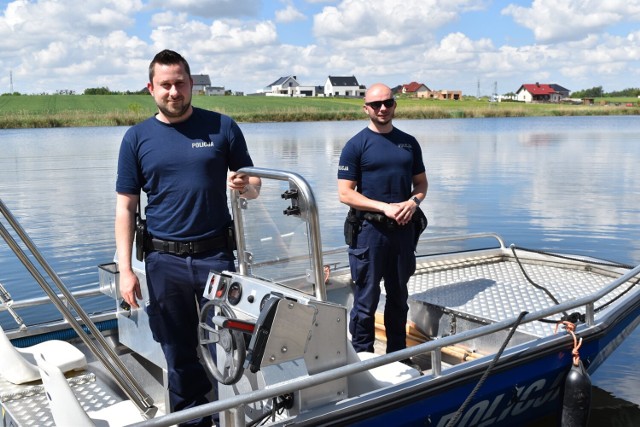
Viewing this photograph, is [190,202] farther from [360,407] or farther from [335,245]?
[335,245]

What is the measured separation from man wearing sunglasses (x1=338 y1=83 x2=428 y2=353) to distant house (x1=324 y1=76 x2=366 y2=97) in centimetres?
9775

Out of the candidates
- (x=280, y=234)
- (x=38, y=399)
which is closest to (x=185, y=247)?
(x=280, y=234)

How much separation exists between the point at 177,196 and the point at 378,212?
52.8 inches

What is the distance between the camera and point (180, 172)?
3043mm

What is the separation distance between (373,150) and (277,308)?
1.77m

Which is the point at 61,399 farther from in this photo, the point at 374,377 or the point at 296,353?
the point at 374,377

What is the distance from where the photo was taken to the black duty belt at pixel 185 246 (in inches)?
121

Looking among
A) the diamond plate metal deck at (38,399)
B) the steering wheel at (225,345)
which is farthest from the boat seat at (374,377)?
the diamond plate metal deck at (38,399)

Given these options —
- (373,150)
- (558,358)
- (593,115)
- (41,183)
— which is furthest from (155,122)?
(593,115)

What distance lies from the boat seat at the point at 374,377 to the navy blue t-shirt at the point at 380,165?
3.68ft

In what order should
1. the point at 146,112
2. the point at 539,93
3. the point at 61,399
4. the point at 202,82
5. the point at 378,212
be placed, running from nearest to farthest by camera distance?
the point at 61,399 → the point at 378,212 → the point at 146,112 → the point at 202,82 → the point at 539,93

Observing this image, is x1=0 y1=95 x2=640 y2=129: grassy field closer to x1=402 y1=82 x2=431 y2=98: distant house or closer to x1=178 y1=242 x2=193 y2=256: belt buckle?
x1=178 y1=242 x2=193 y2=256: belt buckle

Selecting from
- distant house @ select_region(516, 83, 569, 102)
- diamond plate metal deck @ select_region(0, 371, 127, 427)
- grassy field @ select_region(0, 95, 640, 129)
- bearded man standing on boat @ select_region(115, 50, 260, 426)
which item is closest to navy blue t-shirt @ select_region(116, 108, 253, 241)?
bearded man standing on boat @ select_region(115, 50, 260, 426)

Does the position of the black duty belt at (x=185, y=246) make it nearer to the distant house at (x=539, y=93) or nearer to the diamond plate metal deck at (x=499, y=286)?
the diamond plate metal deck at (x=499, y=286)
